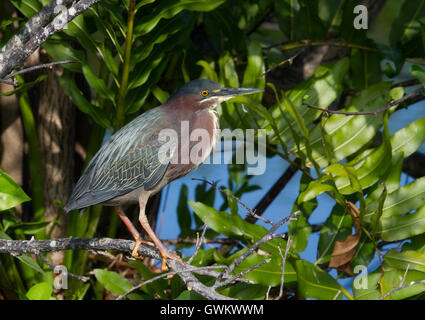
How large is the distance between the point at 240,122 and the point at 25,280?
1203 mm

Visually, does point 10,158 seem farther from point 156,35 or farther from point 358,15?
point 358,15

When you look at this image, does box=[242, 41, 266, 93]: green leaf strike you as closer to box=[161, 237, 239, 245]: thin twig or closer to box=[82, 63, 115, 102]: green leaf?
box=[82, 63, 115, 102]: green leaf

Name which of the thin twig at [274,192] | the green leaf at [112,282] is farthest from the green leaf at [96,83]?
the thin twig at [274,192]

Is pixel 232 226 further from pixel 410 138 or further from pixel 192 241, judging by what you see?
pixel 192 241

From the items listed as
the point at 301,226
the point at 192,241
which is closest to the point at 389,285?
the point at 301,226

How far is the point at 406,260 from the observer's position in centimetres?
181

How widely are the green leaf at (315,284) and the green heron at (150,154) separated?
41 cm

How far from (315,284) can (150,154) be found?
2.27 feet

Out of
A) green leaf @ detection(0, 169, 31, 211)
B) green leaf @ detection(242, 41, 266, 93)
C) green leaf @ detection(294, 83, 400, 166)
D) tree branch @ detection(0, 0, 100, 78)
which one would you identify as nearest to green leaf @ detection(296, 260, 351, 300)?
green leaf @ detection(294, 83, 400, 166)

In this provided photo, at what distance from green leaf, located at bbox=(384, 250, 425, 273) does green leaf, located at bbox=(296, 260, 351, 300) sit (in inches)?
7.7

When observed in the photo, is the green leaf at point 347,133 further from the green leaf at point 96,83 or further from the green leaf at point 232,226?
the green leaf at point 96,83

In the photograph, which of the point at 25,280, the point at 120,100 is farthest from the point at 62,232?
the point at 120,100

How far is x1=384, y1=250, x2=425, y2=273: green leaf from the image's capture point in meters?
1.79

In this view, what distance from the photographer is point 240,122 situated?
2.15m
